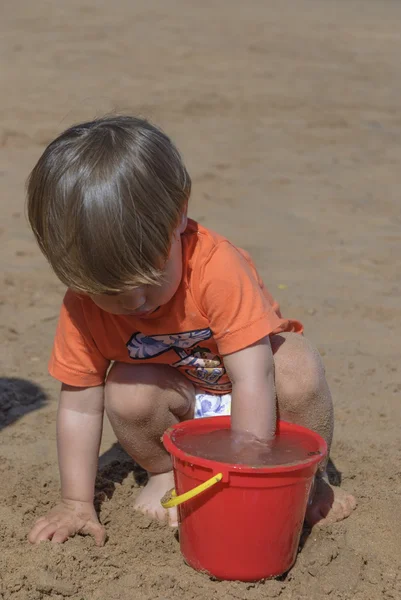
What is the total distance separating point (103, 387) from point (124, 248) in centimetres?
65

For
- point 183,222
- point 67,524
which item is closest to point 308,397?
point 183,222

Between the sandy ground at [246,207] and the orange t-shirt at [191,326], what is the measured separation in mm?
425

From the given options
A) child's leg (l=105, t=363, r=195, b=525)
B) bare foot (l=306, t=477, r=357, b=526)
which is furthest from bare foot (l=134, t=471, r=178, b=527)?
bare foot (l=306, t=477, r=357, b=526)

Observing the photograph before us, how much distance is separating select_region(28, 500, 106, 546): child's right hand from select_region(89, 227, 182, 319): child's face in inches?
21.5

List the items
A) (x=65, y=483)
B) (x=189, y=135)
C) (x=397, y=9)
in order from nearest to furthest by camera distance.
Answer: (x=65, y=483), (x=189, y=135), (x=397, y=9)

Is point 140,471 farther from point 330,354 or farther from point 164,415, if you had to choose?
point 330,354

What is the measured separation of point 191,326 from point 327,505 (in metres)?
0.60

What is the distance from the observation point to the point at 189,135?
7.06 metres

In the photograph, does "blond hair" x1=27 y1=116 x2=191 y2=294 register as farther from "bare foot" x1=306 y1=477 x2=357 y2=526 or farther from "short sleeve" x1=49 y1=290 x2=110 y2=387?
"bare foot" x1=306 y1=477 x2=357 y2=526

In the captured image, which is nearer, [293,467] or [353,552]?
[293,467]

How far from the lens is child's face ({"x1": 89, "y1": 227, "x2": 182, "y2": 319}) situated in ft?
6.76

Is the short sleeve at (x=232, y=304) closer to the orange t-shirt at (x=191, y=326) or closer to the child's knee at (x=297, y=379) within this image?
the orange t-shirt at (x=191, y=326)

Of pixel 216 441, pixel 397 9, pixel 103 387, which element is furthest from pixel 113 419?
pixel 397 9

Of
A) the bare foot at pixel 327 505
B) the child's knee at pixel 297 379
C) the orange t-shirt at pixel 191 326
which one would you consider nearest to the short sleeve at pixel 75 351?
the orange t-shirt at pixel 191 326
